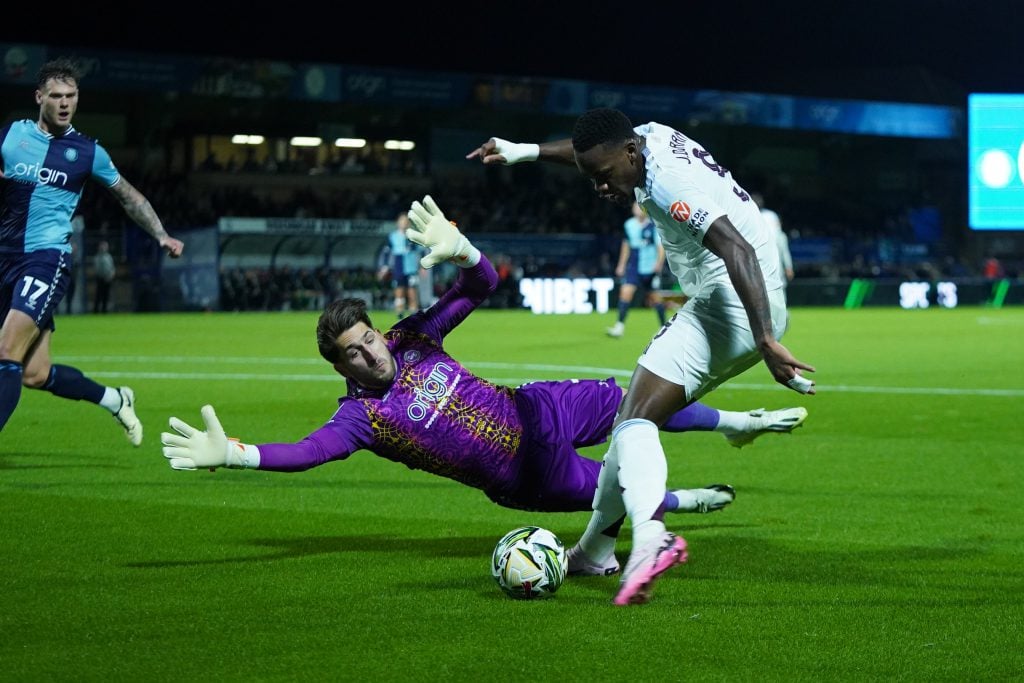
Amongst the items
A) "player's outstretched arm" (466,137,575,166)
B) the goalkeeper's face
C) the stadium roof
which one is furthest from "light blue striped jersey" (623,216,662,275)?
the stadium roof

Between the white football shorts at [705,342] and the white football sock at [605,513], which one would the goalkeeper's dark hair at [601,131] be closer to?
the white football shorts at [705,342]

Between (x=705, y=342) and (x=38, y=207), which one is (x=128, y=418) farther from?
(x=705, y=342)

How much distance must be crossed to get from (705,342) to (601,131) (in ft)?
3.11

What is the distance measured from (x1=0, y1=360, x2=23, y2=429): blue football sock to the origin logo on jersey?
4.30 metres

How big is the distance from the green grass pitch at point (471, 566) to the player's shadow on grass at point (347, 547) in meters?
0.02

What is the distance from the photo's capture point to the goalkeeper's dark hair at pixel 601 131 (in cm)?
531

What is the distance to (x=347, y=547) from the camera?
622 centimetres

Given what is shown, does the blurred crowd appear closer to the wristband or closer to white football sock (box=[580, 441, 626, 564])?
white football sock (box=[580, 441, 626, 564])

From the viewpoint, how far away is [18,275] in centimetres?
816

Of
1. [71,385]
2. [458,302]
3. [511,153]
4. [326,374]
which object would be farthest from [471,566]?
[326,374]

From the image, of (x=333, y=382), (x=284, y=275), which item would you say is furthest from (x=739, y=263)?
(x=284, y=275)

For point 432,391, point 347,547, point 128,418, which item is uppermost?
point 432,391

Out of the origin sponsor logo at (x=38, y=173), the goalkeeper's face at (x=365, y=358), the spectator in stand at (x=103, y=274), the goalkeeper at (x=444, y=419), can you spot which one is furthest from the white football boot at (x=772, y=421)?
the spectator in stand at (x=103, y=274)

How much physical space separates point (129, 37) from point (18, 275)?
126 feet
